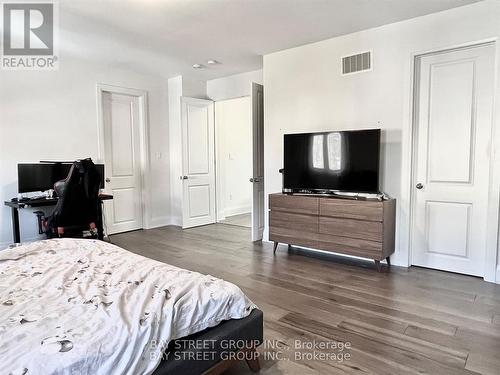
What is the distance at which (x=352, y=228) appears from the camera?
3.65 m

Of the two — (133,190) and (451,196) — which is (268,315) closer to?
(451,196)

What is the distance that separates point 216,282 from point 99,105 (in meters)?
4.36

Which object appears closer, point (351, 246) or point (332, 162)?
point (351, 246)

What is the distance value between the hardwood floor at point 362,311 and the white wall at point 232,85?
2.84m

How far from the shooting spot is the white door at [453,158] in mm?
3275

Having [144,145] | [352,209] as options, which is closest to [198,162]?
[144,145]

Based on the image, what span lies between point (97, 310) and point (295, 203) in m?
2.92

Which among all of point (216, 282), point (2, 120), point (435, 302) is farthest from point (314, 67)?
point (2, 120)

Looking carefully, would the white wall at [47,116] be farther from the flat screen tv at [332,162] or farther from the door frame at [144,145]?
the flat screen tv at [332,162]

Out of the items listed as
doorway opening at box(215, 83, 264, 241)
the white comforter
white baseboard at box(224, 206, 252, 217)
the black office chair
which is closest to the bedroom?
the white comforter

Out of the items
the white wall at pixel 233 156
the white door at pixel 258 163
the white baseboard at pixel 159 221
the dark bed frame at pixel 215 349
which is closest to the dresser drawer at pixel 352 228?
the white door at pixel 258 163

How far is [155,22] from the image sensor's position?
3.55 metres

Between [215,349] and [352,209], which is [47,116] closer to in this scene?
[352,209]

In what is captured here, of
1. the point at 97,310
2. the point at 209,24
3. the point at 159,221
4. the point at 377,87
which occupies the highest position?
the point at 209,24
